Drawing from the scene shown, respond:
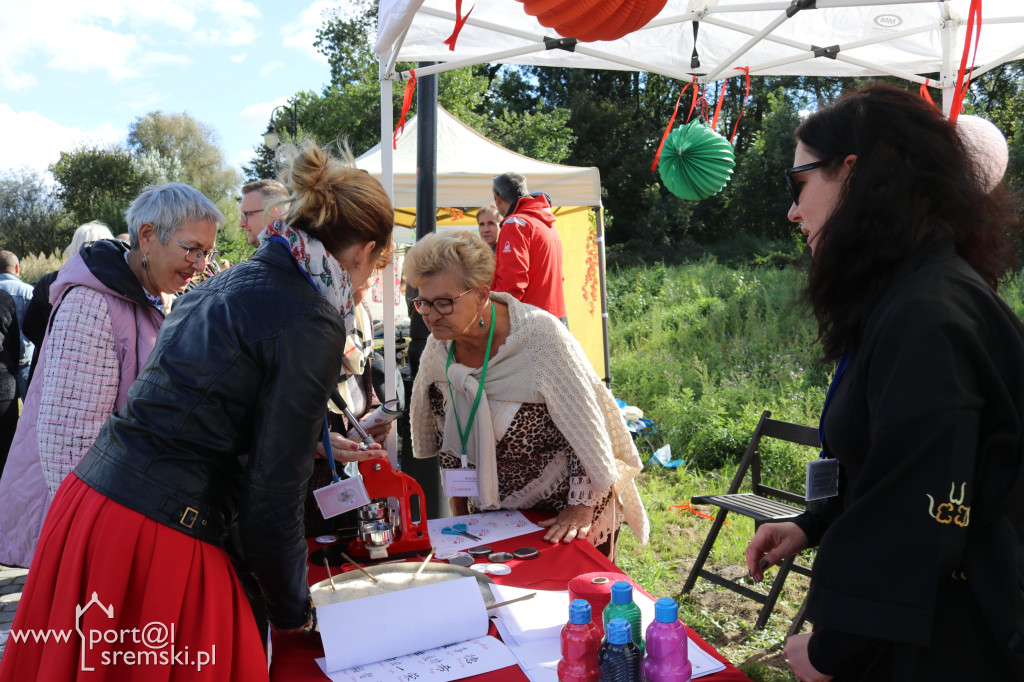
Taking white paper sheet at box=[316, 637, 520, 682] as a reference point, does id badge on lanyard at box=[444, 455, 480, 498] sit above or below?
above

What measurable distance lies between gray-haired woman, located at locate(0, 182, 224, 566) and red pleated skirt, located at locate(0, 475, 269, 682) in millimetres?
594

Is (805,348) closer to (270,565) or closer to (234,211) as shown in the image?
(270,565)

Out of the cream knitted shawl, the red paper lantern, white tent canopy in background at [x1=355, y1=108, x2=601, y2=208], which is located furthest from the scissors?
white tent canopy in background at [x1=355, y1=108, x2=601, y2=208]

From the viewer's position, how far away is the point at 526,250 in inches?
188

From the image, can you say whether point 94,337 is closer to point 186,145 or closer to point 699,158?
point 699,158

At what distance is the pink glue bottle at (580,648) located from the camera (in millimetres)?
1230

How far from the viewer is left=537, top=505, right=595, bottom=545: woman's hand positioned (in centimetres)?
205

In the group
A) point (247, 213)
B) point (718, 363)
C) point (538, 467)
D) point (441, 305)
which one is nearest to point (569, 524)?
point (538, 467)

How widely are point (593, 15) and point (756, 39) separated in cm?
218

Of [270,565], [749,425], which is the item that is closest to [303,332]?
[270,565]

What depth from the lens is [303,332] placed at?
4.36ft

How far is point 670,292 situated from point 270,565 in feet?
35.5

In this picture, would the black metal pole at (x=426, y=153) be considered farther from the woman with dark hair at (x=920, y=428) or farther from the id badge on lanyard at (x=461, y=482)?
the woman with dark hair at (x=920, y=428)

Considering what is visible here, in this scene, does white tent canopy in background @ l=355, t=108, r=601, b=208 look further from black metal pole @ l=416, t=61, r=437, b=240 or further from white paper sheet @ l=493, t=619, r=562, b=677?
white paper sheet @ l=493, t=619, r=562, b=677
